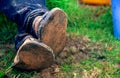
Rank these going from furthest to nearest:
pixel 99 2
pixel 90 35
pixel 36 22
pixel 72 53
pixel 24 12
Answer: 1. pixel 99 2
2. pixel 90 35
3. pixel 72 53
4. pixel 24 12
5. pixel 36 22

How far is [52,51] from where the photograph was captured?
1.78 metres

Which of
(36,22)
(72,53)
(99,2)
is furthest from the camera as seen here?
(99,2)

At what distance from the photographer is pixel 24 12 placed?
A: 6.72 feet

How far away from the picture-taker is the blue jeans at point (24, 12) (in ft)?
6.56

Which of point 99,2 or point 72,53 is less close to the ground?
point 99,2

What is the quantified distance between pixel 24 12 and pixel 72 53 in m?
0.51

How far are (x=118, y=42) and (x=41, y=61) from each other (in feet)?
3.17

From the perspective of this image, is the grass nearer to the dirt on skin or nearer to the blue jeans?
the dirt on skin

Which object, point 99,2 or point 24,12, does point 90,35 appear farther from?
point 99,2

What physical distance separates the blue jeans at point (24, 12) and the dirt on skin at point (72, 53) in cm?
27

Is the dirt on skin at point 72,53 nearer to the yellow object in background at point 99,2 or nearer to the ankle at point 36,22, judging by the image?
the ankle at point 36,22

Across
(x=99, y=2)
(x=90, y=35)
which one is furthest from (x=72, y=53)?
(x=99, y=2)

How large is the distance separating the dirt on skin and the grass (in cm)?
4

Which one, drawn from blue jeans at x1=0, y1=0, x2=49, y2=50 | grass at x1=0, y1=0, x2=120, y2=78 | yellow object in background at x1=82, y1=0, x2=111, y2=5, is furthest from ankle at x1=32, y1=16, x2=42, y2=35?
yellow object in background at x1=82, y1=0, x2=111, y2=5
